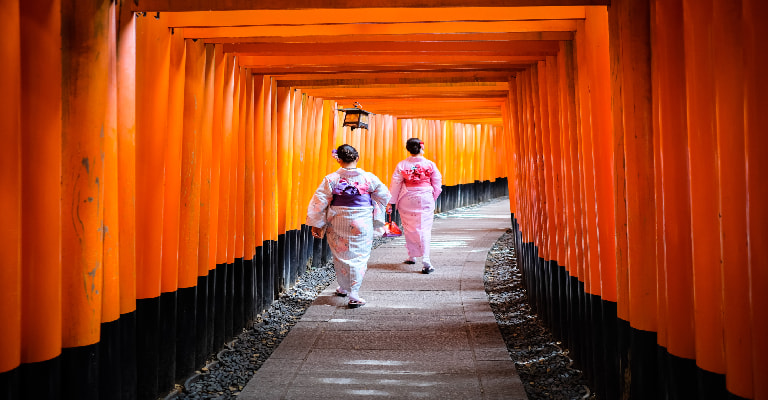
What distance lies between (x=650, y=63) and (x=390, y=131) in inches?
461

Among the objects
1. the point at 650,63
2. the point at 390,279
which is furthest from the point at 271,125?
the point at 650,63

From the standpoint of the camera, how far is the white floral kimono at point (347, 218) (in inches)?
263

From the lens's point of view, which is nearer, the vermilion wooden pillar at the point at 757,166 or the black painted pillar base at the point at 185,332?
the vermilion wooden pillar at the point at 757,166

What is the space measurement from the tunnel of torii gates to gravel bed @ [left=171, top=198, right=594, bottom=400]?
14cm

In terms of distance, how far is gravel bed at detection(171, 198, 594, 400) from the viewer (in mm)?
4258

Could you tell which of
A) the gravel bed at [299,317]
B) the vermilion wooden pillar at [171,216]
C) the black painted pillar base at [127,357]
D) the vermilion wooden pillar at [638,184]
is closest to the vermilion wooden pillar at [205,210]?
the gravel bed at [299,317]

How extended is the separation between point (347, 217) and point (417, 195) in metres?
2.32

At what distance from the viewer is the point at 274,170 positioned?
7.05m

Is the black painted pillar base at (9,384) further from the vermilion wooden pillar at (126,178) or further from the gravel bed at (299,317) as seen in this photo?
the gravel bed at (299,317)

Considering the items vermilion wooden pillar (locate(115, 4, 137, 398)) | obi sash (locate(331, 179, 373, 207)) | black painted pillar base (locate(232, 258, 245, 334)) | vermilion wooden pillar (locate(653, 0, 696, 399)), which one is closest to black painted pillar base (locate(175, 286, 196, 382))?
vermilion wooden pillar (locate(115, 4, 137, 398))

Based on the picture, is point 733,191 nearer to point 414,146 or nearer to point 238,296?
point 238,296

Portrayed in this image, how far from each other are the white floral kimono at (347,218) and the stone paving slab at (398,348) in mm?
433

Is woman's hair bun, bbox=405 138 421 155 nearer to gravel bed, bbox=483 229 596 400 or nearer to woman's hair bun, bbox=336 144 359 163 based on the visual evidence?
gravel bed, bbox=483 229 596 400

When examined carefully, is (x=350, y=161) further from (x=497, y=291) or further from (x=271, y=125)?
(x=497, y=291)
